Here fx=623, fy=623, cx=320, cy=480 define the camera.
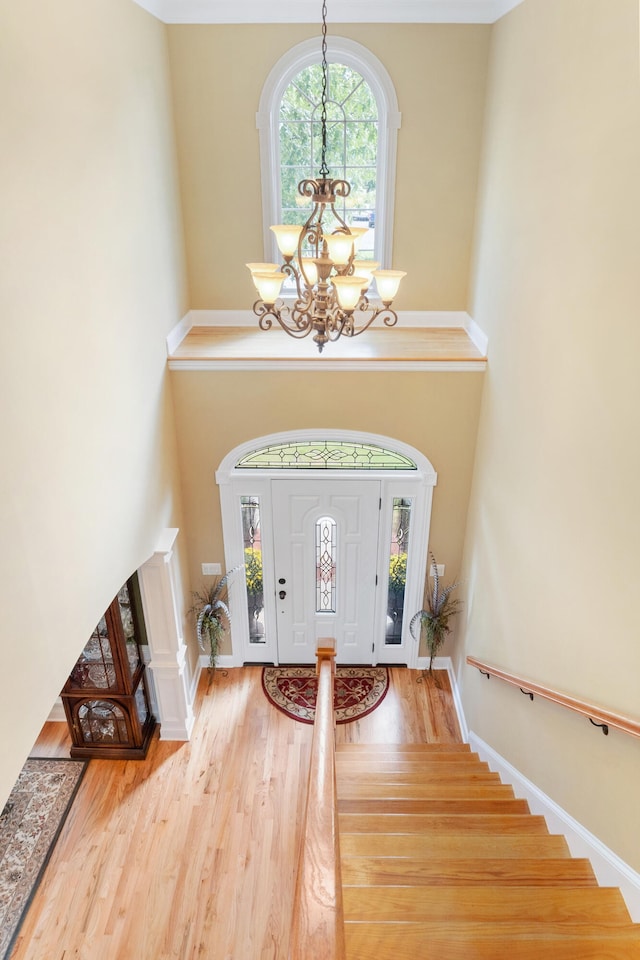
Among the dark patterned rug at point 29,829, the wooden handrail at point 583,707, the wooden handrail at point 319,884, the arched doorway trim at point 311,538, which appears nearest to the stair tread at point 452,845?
the wooden handrail at point 583,707

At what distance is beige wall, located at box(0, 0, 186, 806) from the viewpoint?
108 inches

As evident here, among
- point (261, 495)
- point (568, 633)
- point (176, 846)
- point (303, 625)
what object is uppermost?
point (568, 633)

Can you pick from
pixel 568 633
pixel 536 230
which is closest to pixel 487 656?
pixel 568 633

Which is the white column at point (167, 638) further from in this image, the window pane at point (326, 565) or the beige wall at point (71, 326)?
the window pane at point (326, 565)

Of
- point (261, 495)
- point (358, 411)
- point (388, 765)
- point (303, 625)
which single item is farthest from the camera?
point (303, 625)

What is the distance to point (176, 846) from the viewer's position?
4695 mm

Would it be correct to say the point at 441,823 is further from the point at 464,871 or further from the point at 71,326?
the point at 71,326

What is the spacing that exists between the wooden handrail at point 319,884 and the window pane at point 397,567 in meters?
3.43

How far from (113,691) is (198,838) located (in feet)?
4.40

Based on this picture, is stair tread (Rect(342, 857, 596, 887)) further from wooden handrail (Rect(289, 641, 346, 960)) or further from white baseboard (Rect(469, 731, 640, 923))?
wooden handrail (Rect(289, 641, 346, 960))

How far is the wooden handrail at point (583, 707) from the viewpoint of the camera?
2.53 metres

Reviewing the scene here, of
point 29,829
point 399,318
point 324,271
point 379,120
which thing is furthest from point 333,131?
point 29,829

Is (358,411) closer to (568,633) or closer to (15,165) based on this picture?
(568,633)

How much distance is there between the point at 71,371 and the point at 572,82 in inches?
119
